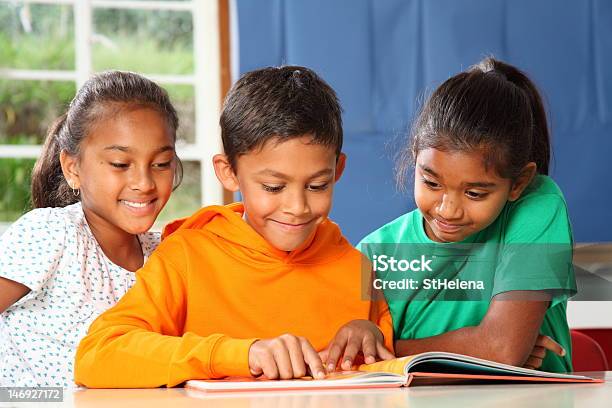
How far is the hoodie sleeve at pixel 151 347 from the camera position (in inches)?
46.4

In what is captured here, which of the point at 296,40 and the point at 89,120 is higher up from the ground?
the point at 296,40

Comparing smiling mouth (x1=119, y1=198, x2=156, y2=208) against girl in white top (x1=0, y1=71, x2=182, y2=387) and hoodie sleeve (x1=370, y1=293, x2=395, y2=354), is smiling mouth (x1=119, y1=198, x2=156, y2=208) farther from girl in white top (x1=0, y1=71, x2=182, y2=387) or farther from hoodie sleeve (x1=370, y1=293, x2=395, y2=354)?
hoodie sleeve (x1=370, y1=293, x2=395, y2=354)

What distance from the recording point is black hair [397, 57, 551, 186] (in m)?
1.55

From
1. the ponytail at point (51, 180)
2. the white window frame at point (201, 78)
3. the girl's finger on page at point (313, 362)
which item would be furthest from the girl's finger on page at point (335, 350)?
the white window frame at point (201, 78)

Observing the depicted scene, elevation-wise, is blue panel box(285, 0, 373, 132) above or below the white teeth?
above

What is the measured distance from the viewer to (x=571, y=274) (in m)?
1.64

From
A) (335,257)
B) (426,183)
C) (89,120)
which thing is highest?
(89,120)

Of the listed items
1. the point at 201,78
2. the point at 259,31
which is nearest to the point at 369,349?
the point at 259,31

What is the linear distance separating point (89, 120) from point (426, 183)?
659 millimetres

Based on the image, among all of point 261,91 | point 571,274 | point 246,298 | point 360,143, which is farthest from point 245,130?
point 360,143

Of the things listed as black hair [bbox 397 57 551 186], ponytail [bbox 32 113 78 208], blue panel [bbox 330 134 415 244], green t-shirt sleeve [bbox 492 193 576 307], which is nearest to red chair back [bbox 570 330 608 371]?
green t-shirt sleeve [bbox 492 193 576 307]

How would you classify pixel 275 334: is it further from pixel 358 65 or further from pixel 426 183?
pixel 358 65

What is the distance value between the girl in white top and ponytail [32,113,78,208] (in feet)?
0.35

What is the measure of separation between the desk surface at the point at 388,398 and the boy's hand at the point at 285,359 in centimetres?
10
